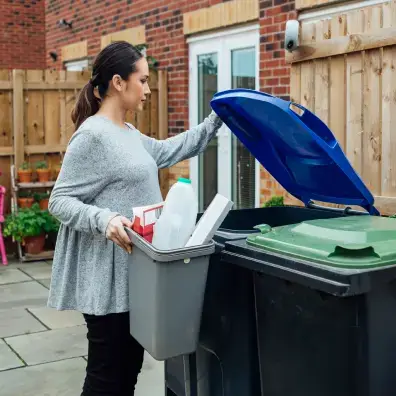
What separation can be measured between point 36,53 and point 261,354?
46.3 ft

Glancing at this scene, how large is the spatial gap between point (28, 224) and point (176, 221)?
5131 millimetres

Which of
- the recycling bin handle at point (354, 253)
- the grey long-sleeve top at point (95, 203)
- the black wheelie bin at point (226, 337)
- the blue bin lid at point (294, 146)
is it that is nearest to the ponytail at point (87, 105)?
the grey long-sleeve top at point (95, 203)

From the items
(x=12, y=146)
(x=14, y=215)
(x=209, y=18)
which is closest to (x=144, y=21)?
(x=209, y=18)

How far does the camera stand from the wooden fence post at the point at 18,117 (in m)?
→ 7.75

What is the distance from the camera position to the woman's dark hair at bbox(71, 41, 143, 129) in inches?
114

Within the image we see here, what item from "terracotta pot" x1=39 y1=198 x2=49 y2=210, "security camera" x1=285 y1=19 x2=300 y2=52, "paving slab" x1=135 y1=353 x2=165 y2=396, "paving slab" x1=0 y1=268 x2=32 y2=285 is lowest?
"paving slab" x1=135 y1=353 x2=165 y2=396

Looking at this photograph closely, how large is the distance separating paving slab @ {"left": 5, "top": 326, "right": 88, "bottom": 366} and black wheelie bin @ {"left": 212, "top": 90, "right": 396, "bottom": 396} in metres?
2.25

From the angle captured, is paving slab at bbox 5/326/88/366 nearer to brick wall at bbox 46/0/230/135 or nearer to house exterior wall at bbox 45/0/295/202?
house exterior wall at bbox 45/0/295/202

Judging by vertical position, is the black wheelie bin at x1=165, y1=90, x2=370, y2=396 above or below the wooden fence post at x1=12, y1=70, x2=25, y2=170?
below

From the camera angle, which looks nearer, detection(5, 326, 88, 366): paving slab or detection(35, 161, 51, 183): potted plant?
detection(5, 326, 88, 366): paving slab

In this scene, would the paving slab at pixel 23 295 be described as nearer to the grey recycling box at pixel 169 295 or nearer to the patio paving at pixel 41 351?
the patio paving at pixel 41 351

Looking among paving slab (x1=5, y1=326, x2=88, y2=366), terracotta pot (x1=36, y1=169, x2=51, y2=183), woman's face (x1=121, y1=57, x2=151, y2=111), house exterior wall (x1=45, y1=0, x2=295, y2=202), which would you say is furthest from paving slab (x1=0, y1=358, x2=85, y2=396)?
terracotta pot (x1=36, y1=169, x2=51, y2=183)

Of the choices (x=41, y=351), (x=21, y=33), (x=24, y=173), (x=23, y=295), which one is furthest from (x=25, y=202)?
(x=21, y=33)

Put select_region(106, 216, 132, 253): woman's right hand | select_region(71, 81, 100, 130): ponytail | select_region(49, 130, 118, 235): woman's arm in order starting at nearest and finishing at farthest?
select_region(106, 216, 132, 253): woman's right hand → select_region(49, 130, 118, 235): woman's arm → select_region(71, 81, 100, 130): ponytail
